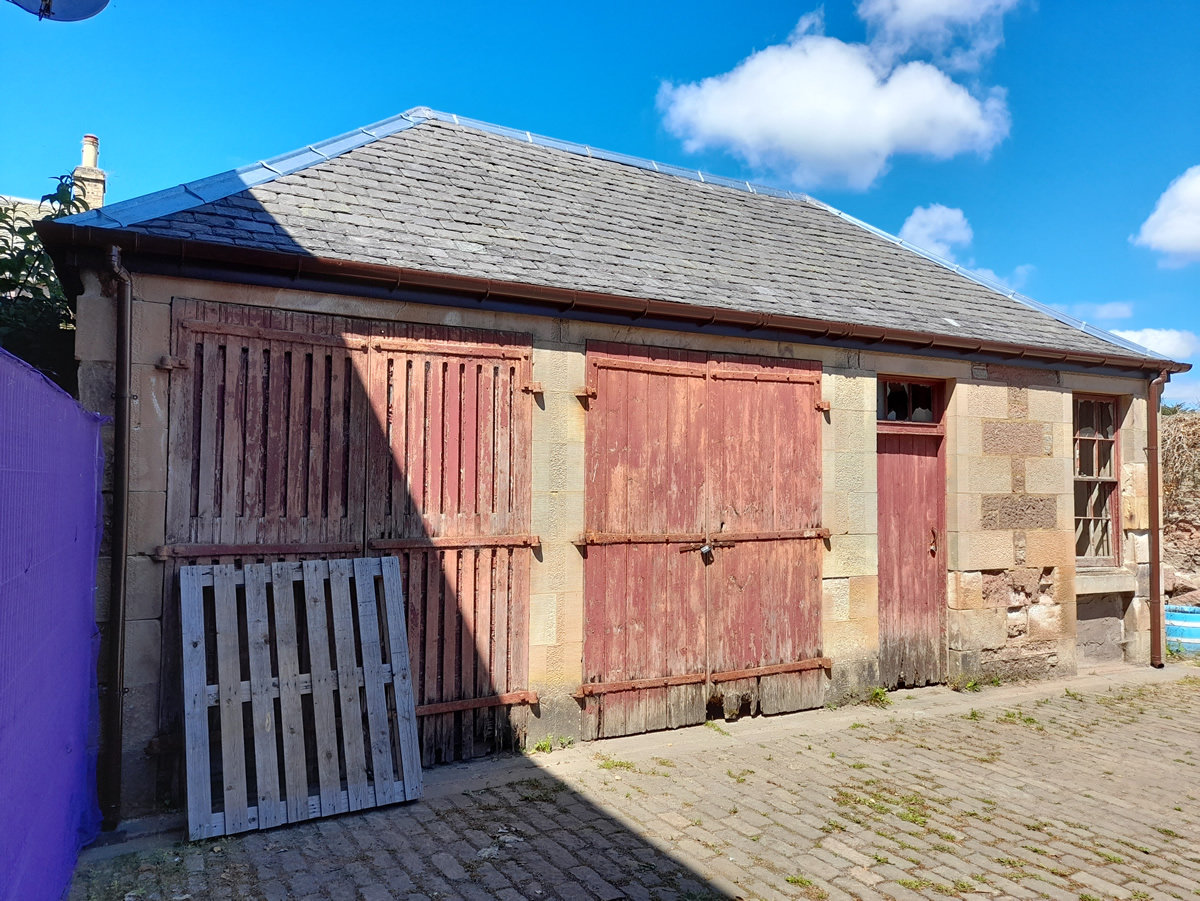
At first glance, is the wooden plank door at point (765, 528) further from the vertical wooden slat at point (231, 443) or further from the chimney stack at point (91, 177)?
the chimney stack at point (91, 177)

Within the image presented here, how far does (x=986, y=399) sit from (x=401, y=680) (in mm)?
5964

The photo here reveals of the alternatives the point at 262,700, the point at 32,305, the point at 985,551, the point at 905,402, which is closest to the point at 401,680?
the point at 262,700

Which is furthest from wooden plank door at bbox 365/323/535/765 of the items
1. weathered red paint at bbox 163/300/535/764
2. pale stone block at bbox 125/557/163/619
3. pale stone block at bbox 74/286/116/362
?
pale stone block at bbox 74/286/116/362

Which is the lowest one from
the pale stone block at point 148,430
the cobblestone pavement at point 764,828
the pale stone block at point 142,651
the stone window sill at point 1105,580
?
the cobblestone pavement at point 764,828

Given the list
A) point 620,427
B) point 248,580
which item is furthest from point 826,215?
point 248,580

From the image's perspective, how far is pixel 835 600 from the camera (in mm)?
6953

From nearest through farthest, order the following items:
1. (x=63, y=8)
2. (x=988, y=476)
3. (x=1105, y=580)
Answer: (x=63, y=8)
(x=988, y=476)
(x=1105, y=580)

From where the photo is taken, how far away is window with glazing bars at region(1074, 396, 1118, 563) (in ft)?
28.5

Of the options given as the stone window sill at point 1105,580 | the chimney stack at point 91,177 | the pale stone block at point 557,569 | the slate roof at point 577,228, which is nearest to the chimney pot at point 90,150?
the chimney stack at point 91,177

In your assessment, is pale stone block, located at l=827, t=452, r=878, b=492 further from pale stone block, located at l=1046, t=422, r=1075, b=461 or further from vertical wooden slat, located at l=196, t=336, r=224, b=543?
vertical wooden slat, located at l=196, t=336, r=224, b=543

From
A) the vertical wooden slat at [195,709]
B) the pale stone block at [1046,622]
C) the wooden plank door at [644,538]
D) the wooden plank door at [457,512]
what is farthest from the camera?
the pale stone block at [1046,622]

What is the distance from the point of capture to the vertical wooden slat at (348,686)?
464cm

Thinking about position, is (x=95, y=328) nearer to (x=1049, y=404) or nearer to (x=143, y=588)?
(x=143, y=588)

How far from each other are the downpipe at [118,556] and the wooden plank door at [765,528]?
13.0 ft
